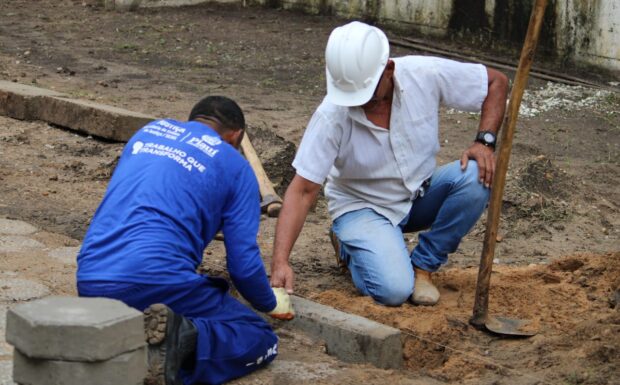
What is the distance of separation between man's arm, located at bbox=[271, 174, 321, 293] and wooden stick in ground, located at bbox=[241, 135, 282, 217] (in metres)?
1.65

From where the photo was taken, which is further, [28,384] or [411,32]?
[411,32]

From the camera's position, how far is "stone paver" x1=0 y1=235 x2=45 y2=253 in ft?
19.0

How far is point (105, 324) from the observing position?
349 centimetres

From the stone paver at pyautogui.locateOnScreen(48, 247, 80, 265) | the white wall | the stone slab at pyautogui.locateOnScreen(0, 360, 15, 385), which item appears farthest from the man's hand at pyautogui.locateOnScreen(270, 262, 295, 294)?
the white wall

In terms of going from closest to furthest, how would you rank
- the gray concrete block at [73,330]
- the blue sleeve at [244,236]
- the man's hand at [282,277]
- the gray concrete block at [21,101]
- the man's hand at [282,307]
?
the gray concrete block at [73,330] < the blue sleeve at [244,236] < the man's hand at [282,307] < the man's hand at [282,277] < the gray concrete block at [21,101]

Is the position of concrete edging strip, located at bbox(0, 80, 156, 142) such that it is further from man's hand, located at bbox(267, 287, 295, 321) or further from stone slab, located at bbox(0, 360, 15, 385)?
stone slab, located at bbox(0, 360, 15, 385)

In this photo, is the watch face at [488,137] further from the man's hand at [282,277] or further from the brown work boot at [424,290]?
the man's hand at [282,277]

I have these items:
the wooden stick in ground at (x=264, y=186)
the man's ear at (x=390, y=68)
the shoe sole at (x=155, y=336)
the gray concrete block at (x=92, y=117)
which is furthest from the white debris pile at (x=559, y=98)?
the shoe sole at (x=155, y=336)

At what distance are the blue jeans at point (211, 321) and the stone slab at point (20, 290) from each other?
1.04 meters

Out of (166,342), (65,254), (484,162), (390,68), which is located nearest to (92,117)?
(65,254)

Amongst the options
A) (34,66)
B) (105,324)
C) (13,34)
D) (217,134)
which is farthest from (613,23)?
(105,324)

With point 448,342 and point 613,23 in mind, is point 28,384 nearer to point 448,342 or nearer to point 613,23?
point 448,342

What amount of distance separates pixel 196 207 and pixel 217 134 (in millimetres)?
364

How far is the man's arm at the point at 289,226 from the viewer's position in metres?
4.77
